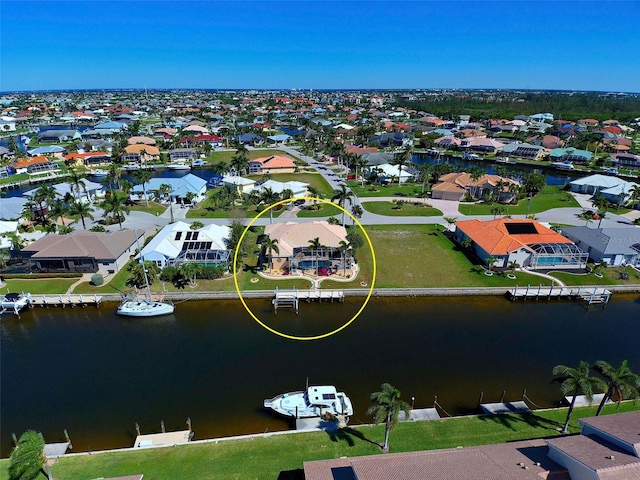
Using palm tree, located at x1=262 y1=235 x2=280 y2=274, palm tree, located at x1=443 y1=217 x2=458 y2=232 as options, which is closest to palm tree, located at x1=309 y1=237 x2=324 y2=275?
palm tree, located at x1=262 y1=235 x2=280 y2=274

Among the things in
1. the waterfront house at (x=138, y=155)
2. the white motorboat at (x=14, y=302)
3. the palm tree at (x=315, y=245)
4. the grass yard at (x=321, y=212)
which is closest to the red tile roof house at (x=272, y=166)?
the grass yard at (x=321, y=212)

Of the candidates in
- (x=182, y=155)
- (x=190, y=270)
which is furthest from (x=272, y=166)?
(x=190, y=270)

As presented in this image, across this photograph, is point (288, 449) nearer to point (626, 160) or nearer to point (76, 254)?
point (76, 254)

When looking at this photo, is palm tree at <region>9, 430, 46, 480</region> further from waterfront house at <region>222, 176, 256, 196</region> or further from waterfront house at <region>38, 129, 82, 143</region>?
waterfront house at <region>38, 129, 82, 143</region>

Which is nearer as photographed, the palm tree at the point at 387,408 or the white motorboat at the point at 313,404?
the palm tree at the point at 387,408

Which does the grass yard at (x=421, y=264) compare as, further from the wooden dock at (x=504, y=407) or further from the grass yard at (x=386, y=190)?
the grass yard at (x=386, y=190)

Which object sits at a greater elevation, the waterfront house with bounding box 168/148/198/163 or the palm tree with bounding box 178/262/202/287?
the waterfront house with bounding box 168/148/198/163
